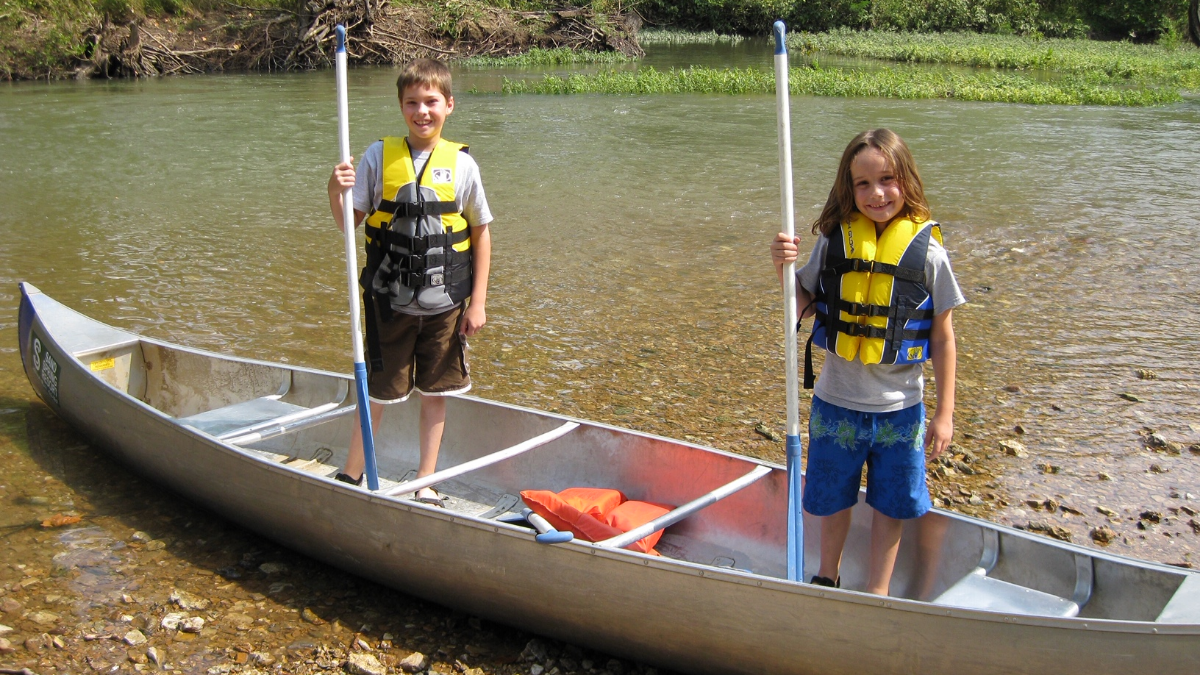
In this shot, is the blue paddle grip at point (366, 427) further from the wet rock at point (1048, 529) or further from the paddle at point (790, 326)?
the wet rock at point (1048, 529)

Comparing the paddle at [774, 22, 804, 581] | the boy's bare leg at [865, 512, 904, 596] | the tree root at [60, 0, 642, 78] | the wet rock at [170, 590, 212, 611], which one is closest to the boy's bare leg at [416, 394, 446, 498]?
the wet rock at [170, 590, 212, 611]

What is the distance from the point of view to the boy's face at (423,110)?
3.63 meters

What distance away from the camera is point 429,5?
2728 cm

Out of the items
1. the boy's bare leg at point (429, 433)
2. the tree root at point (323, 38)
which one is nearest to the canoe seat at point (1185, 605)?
the boy's bare leg at point (429, 433)

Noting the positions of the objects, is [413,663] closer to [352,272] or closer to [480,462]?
[480,462]

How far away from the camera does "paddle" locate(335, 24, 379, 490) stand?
3.61 m

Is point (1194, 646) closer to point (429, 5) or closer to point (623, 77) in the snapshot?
point (623, 77)

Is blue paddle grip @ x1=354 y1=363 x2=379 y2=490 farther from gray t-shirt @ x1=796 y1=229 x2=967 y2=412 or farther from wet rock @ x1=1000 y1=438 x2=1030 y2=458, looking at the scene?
wet rock @ x1=1000 y1=438 x2=1030 y2=458

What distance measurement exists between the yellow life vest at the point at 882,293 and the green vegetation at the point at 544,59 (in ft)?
75.7

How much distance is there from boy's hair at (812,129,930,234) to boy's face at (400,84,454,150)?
146 cm

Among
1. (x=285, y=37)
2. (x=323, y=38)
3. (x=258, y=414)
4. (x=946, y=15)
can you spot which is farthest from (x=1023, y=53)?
(x=258, y=414)

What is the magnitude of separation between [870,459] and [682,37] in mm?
34561

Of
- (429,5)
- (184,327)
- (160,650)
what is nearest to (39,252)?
(184,327)

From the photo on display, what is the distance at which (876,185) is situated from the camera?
9.67ft
